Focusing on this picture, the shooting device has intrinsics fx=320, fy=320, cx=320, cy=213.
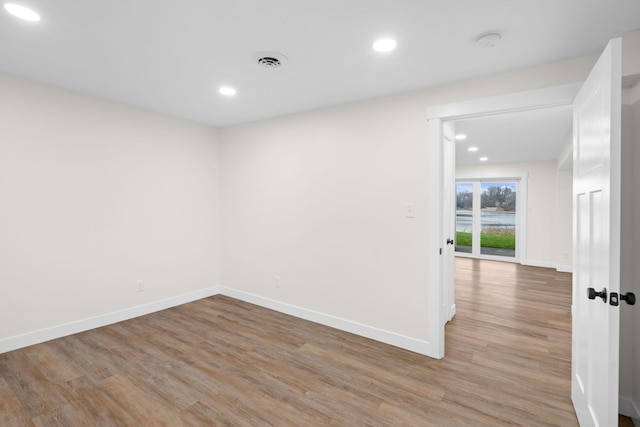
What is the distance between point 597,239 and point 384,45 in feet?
5.54

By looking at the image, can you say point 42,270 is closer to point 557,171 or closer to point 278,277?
point 278,277

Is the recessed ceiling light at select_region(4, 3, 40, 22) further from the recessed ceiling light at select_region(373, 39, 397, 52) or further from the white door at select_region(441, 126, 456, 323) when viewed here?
the white door at select_region(441, 126, 456, 323)

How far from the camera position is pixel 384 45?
2.17 m

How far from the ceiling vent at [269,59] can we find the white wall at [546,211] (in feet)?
23.3

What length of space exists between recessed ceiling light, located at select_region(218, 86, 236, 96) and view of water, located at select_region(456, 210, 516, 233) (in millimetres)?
7358

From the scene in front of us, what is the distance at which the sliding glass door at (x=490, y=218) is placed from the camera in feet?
26.6

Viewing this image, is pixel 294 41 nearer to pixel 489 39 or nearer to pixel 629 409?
pixel 489 39

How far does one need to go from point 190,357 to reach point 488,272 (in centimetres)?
595

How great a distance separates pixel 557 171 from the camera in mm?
7027

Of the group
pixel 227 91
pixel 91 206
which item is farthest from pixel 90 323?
pixel 227 91

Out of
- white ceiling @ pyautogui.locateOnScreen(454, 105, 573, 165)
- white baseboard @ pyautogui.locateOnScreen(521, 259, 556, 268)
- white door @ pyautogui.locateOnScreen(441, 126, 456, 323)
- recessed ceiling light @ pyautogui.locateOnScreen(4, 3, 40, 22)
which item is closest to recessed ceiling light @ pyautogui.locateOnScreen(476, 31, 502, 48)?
white door @ pyautogui.locateOnScreen(441, 126, 456, 323)

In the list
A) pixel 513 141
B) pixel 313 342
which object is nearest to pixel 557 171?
pixel 513 141

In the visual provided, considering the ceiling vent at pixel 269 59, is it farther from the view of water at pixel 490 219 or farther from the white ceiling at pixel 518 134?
the view of water at pixel 490 219

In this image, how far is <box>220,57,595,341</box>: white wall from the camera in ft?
9.55
